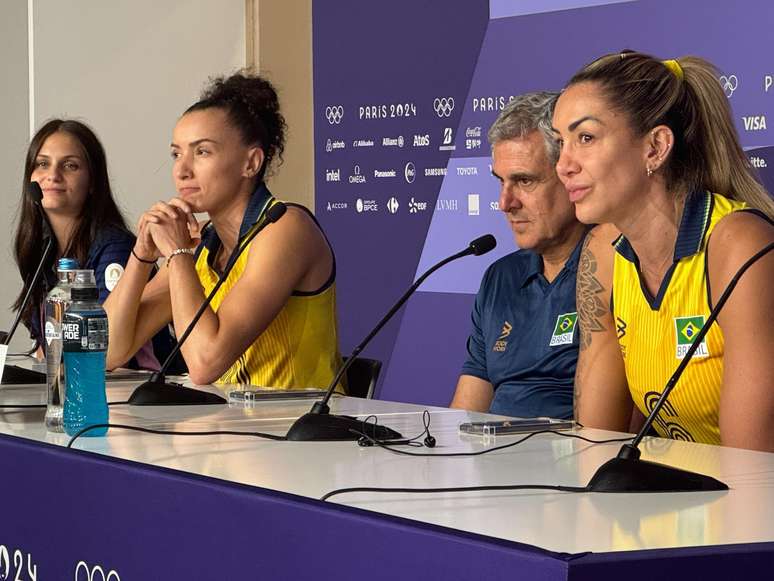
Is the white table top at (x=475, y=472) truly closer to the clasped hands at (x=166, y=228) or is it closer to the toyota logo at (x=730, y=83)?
the clasped hands at (x=166, y=228)

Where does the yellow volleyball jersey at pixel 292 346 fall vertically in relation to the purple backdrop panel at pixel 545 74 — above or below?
below

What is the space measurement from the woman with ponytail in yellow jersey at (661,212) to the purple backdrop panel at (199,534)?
3.20 ft

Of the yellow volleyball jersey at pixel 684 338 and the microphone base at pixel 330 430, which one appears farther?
the yellow volleyball jersey at pixel 684 338

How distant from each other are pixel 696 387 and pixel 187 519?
101 cm

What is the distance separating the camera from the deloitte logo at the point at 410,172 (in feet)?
15.1

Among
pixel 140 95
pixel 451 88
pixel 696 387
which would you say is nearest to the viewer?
pixel 696 387

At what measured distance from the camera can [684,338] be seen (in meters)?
2.11

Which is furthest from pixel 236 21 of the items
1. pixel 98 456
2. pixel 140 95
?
pixel 98 456

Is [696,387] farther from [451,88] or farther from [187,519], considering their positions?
[451,88]

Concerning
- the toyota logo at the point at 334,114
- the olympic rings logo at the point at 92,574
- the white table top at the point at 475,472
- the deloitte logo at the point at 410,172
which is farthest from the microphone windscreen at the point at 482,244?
the toyota logo at the point at 334,114

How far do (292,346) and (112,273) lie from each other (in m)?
0.87

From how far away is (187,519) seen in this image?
147 centimetres

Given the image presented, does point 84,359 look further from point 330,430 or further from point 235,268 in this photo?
point 235,268

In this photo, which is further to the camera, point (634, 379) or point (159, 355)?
point (159, 355)
